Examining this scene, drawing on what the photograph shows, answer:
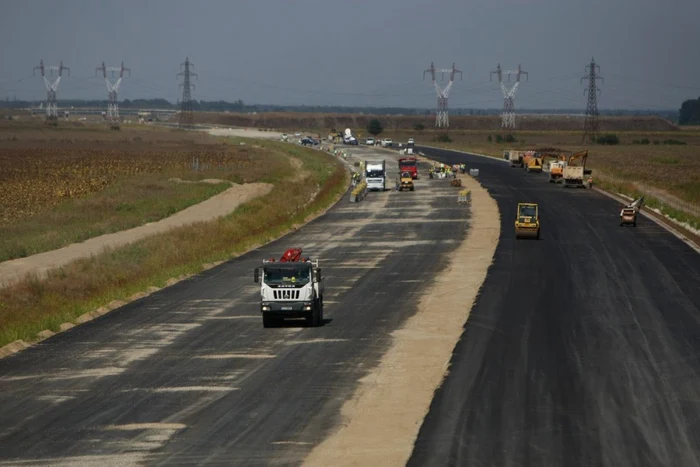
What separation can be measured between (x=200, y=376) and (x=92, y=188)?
275ft

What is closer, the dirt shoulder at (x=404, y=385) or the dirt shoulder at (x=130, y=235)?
the dirt shoulder at (x=404, y=385)

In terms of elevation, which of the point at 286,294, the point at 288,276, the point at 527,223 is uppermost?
the point at 288,276

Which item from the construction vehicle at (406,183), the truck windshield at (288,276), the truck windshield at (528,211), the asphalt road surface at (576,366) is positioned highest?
the truck windshield at (288,276)

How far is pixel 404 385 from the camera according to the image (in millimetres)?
34562

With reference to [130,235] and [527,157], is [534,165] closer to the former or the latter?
[527,157]

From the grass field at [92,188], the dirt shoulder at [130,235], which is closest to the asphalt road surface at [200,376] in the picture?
the dirt shoulder at [130,235]

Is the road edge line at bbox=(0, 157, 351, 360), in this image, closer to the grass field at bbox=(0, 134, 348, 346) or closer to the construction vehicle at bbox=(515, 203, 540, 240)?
the grass field at bbox=(0, 134, 348, 346)

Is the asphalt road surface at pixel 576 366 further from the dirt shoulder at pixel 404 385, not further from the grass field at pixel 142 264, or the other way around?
the grass field at pixel 142 264

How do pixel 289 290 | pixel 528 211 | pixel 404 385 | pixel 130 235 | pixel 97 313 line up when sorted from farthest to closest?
pixel 130 235 < pixel 528 211 < pixel 97 313 < pixel 289 290 < pixel 404 385

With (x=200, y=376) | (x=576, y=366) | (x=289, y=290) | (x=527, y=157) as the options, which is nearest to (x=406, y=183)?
(x=527, y=157)

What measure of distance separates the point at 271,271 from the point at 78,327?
905 centimetres

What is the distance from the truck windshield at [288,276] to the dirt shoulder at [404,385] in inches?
172

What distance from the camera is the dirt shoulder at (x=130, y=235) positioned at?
6331 cm

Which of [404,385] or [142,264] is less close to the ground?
[404,385]
